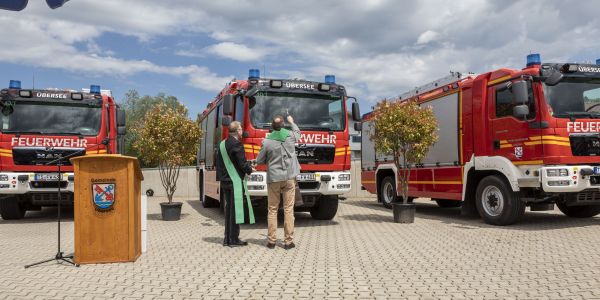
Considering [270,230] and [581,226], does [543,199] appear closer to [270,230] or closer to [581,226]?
[581,226]

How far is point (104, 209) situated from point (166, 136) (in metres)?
5.39

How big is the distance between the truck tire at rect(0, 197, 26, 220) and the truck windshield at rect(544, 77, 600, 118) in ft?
35.9

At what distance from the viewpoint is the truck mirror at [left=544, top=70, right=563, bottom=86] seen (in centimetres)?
853

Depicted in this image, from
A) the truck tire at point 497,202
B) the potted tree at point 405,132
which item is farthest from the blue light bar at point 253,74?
the truck tire at point 497,202

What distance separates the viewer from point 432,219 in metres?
11.4

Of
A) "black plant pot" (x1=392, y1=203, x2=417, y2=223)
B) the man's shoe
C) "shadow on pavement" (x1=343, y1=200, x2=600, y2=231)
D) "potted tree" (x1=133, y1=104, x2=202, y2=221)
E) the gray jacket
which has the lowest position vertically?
"shadow on pavement" (x1=343, y1=200, x2=600, y2=231)

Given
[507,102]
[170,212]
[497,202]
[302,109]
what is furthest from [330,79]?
[170,212]

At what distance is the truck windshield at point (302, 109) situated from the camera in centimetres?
953

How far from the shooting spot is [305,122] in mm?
9828

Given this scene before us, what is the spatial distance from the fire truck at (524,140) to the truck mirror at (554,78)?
2 cm

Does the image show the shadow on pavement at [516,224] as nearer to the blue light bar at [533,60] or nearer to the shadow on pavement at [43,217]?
the blue light bar at [533,60]

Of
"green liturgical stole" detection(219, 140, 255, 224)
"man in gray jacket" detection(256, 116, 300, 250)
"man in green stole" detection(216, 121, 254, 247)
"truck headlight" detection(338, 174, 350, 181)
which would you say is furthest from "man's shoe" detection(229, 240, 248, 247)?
"truck headlight" detection(338, 174, 350, 181)

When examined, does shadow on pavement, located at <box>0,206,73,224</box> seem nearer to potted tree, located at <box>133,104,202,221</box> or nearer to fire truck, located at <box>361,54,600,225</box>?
potted tree, located at <box>133,104,202,221</box>

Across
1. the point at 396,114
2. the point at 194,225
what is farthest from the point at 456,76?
the point at 194,225
